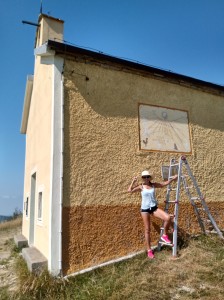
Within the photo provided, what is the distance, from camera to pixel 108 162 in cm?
752

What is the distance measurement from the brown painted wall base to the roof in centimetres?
374

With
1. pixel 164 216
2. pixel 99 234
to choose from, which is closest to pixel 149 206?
pixel 164 216

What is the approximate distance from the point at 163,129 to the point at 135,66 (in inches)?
74.1

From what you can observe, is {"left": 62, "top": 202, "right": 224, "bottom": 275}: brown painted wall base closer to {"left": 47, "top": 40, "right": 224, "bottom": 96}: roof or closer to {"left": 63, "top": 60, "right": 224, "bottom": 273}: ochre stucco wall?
{"left": 63, "top": 60, "right": 224, "bottom": 273}: ochre stucco wall

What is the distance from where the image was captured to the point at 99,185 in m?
7.25

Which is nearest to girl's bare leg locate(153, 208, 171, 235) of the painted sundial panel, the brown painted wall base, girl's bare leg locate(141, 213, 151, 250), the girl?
the girl

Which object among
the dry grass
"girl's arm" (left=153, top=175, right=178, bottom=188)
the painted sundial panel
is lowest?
the dry grass

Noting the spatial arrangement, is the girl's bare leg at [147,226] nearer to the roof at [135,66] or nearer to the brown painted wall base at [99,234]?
the brown painted wall base at [99,234]

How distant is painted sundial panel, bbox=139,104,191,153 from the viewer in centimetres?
823

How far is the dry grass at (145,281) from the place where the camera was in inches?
211

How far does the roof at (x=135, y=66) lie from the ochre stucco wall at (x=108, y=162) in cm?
18

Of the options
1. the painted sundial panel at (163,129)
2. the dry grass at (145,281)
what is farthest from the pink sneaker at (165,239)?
the painted sundial panel at (163,129)

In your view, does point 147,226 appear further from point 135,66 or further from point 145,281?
point 135,66

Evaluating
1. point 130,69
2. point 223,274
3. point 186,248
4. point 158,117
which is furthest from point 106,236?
point 130,69
